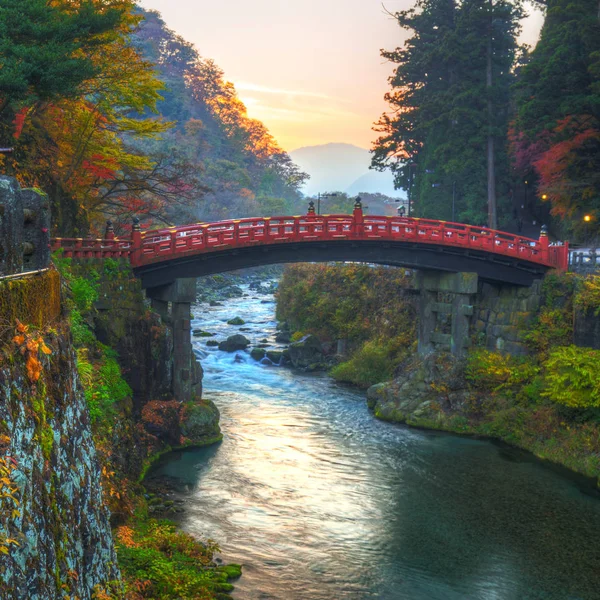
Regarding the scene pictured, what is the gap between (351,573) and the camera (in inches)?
695

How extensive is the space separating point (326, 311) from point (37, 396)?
116 feet

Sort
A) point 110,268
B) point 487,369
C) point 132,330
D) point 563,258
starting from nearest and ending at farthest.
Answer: point 110,268 → point 132,330 → point 487,369 → point 563,258

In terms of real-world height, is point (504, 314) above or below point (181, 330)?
above

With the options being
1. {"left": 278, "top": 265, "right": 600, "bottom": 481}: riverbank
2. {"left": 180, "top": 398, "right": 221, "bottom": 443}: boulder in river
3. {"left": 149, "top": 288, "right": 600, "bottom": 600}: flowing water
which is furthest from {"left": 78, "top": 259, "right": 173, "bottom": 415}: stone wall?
{"left": 278, "top": 265, "right": 600, "bottom": 481}: riverbank

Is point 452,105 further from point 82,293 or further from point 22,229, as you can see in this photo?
point 22,229

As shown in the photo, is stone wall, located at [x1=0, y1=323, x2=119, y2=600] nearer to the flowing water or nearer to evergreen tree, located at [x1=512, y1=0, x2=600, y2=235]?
the flowing water

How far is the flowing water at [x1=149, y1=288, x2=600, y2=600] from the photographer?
17406 mm

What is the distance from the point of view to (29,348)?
9750 mm

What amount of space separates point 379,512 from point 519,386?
37.4 ft

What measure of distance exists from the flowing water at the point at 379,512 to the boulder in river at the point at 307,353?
28.9 ft

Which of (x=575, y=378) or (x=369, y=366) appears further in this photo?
(x=369, y=366)

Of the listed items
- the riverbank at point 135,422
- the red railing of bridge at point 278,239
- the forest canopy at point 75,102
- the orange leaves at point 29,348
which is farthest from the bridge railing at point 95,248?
the orange leaves at point 29,348

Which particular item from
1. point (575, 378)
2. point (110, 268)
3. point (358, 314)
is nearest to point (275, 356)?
point (358, 314)

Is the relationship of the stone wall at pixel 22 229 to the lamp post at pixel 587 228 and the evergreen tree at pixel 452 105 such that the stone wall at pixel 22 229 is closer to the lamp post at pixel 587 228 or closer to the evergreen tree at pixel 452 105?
the lamp post at pixel 587 228
